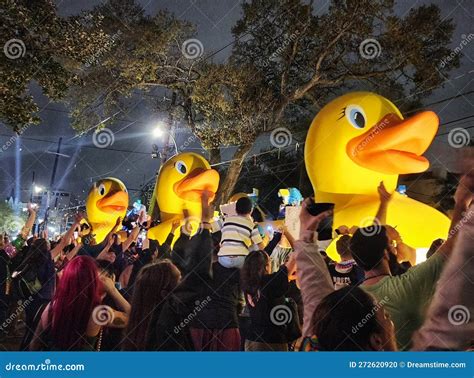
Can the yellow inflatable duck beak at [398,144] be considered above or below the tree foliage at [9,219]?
below

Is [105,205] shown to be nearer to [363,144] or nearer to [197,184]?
[197,184]

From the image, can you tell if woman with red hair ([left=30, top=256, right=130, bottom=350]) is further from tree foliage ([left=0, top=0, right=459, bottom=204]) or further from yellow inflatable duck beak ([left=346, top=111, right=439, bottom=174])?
tree foliage ([left=0, top=0, right=459, bottom=204])

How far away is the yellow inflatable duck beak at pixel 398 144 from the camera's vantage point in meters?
3.57

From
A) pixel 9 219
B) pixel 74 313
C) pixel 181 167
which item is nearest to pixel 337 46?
pixel 181 167

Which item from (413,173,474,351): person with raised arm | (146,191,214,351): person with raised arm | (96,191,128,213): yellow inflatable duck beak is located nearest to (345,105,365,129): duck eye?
(146,191,214,351): person with raised arm

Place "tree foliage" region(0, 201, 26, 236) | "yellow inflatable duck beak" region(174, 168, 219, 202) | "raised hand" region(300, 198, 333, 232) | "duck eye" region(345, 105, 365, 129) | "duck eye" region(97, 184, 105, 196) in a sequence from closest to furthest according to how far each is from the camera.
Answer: "raised hand" region(300, 198, 333, 232)
"duck eye" region(345, 105, 365, 129)
"yellow inflatable duck beak" region(174, 168, 219, 202)
"duck eye" region(97, 184, 105, 196)
"tree foliage" region(0, 201, 26, 236)

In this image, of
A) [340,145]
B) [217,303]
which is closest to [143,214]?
[217,303]

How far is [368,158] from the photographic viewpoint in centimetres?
371

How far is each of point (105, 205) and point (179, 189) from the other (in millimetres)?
1513

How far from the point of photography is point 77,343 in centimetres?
257

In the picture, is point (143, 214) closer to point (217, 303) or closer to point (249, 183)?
point (217, 303)

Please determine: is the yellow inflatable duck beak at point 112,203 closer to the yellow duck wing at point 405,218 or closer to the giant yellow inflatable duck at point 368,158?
the giant yellow inflatable duck at point 368,158

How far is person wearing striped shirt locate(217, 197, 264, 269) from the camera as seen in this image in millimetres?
4203

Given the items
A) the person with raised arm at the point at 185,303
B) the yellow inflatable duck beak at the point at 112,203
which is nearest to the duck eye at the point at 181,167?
the yellow inflatable duck beak at the point at 112,203
